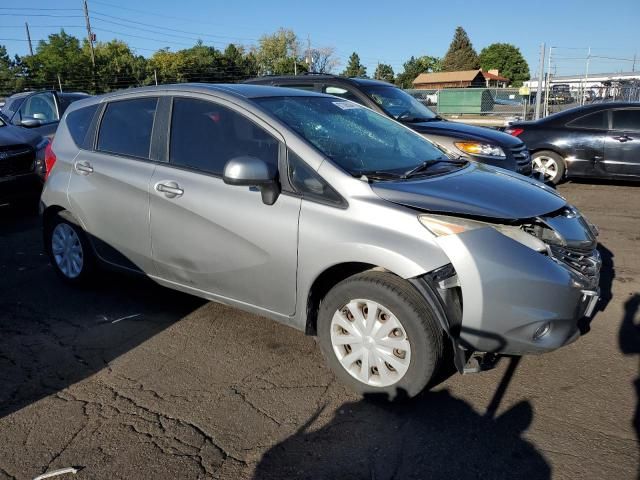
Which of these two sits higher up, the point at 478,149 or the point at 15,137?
the point at 15,137

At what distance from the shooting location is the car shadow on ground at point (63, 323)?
356 centimetres

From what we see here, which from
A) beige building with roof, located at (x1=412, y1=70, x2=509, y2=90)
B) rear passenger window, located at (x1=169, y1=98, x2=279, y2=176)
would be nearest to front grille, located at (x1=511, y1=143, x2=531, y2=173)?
rear passenger window, located at (x1=169, y1=98, x2=279, y2=176)

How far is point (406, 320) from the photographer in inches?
116

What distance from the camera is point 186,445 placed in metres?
2.84

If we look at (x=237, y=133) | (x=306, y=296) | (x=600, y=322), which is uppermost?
(x=237, y=133)

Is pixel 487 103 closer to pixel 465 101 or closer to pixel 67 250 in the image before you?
pixel 465 101

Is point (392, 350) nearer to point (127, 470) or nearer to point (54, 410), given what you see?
point (127, 470)

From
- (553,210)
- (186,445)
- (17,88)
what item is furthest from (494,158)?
(17,88)

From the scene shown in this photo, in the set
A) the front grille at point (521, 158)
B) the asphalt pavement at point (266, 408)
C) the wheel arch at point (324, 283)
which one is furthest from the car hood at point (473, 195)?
the front grille at point (521, 158)

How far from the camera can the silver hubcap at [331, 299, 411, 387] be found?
9.96ft

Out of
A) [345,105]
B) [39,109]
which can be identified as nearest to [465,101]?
[39,109]

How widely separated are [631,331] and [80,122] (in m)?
4.74

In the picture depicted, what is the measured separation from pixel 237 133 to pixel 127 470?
214 cm

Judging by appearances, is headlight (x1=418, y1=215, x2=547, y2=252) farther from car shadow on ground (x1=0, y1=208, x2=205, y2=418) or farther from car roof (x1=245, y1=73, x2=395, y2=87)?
car roof (x1=245, y1=73, x2=395, y2=87)
